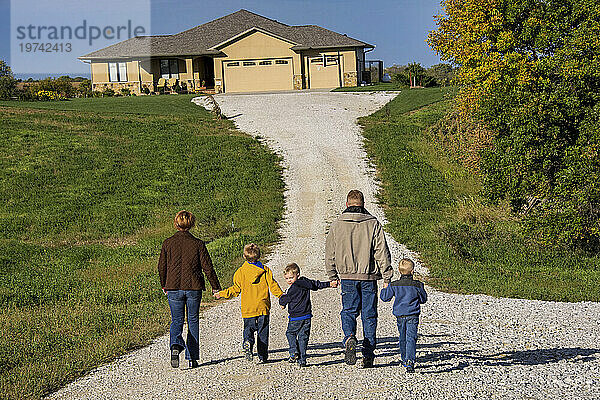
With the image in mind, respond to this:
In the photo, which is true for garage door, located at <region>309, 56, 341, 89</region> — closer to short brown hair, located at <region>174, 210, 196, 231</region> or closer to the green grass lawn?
the green grass lawn

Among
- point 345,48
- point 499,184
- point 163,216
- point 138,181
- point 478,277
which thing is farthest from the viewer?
point 345,48

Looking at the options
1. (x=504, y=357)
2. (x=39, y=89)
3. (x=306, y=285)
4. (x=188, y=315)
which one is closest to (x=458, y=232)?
(x=504, y=357)

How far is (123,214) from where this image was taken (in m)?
21.3

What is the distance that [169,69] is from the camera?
5225 cm

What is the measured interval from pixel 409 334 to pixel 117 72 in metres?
49.1

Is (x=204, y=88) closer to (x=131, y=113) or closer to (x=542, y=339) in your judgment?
(x=131, y=113)

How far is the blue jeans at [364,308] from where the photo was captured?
7715 millimetres

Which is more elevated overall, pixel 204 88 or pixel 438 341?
pixel 204 88

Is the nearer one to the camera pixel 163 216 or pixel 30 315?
pixel 30 315

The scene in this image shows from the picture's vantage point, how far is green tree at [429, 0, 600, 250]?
15.8 metres

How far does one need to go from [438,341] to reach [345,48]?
4254cm

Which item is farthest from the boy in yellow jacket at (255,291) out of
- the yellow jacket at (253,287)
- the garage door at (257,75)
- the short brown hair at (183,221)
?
the garage door at (257,75)

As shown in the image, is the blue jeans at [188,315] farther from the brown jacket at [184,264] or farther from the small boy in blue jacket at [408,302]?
the small boy in blue jacket at [408,302]

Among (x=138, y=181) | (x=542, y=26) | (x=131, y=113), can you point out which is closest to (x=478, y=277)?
(x=542, y=26)
